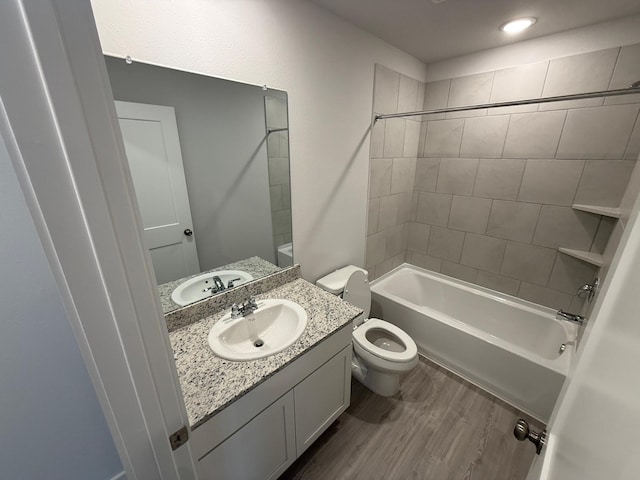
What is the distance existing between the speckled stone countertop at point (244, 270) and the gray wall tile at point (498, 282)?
1.88m

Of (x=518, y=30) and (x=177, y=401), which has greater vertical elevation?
(x=518, y=30)

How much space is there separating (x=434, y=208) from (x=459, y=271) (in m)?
0.65

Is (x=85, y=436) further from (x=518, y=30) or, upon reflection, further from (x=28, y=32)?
(x=518, y=30)

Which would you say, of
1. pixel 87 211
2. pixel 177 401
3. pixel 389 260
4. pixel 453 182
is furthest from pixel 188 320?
pixel 453 182

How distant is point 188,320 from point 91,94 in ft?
3.68

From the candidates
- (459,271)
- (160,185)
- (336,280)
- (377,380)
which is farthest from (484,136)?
(160,185)

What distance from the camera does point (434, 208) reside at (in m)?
2.44

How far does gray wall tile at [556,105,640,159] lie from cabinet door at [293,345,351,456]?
2.02 metres

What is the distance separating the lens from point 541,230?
1931 millimetres

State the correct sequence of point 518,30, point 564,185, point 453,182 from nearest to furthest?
point 518,30 → point 564,185 → point 453,182

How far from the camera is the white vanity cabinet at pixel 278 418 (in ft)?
2.95

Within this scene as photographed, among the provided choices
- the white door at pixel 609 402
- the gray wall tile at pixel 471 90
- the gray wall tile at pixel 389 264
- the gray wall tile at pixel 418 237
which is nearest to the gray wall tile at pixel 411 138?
the gray wall tile at pixel 471 90

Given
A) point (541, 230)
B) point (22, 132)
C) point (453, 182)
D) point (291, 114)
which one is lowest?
point (541, 230)

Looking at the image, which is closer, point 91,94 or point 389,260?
point 91,94
